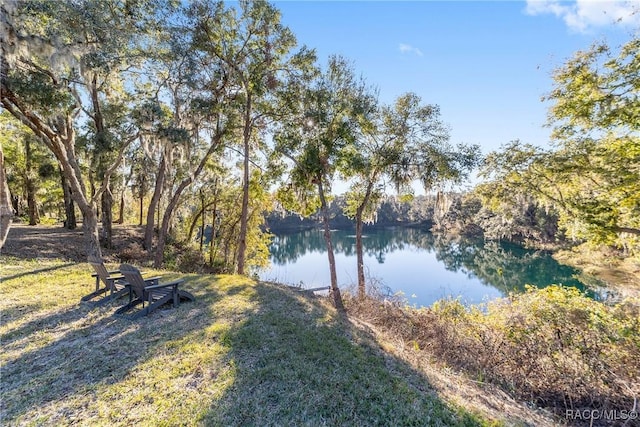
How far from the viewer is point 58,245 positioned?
10.3 m

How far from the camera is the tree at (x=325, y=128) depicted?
7.57 metres

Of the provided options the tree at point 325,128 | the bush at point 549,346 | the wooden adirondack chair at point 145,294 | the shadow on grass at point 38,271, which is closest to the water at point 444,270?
the bush at point 549,346

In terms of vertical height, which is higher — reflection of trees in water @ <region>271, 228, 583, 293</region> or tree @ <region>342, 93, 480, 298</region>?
tree @ <region>342, 93, 480, 298</region>

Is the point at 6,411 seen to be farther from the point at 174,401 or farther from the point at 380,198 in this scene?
the point at 380,198

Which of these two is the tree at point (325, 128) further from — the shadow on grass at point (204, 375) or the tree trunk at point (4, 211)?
the tree trunk at point (4, 211)

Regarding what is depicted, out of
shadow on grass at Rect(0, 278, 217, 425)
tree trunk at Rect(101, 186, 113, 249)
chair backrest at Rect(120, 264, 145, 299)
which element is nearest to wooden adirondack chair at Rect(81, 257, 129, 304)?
shadow on grass at Rect(0, 278, 217, 425)

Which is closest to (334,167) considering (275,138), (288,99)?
(275,138)

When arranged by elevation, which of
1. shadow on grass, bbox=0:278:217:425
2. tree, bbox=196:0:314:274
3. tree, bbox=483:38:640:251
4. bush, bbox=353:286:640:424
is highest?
tree, bbox=196:0:314:274

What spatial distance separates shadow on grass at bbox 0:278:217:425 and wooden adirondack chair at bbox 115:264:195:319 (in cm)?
16

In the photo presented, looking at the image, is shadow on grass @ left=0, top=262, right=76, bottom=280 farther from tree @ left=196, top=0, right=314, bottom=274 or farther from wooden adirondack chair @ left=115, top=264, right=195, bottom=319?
tree @ left=196, top=0, right=314, bottom=274

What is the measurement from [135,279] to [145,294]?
Result: 0.38m

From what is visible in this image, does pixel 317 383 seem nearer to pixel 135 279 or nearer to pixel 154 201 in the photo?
pixel 135 279

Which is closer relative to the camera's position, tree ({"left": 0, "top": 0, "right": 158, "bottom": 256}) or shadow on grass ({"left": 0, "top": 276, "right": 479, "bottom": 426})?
shadow on grass ({"left": 0, "top": 276, "right": 479, "bottom": 426})

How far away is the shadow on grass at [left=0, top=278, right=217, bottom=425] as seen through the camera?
282 centimetres
